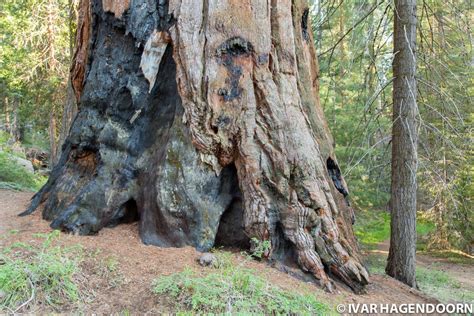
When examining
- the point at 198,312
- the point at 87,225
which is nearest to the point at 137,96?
the point at 87,225

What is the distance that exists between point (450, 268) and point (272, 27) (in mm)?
9853

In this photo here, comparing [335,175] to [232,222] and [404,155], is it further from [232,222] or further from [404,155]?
[232,222]

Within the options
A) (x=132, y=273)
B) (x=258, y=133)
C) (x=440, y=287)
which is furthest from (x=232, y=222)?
(x=440, y=287)

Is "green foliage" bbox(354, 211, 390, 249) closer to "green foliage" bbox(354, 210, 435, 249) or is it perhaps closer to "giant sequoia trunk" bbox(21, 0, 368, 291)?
"green foliage" bbox(354, 210, 435, 249)

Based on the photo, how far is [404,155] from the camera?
21.1ft

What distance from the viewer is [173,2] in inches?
204

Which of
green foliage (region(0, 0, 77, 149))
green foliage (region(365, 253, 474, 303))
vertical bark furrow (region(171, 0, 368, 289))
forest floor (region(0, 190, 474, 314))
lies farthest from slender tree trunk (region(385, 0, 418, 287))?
green foliage (region(0, 0, 77, 149))

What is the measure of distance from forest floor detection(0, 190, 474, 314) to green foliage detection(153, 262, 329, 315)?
0.47 ft

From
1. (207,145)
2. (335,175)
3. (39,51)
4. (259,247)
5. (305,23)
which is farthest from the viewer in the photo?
(39,51)

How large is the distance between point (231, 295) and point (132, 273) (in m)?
1.07

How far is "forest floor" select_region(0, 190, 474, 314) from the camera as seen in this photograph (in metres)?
3.60

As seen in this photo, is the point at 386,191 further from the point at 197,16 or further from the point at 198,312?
the point at 198,312

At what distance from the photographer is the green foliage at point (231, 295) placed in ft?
11.5

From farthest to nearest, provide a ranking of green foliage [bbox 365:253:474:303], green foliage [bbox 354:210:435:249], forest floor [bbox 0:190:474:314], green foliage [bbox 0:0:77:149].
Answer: green foliage [bbox 0:0:77:149], green foliage [bbox 354:210:435:249], green foliage [bbox 365:253:474:303], forest floor [bbox 0:190:474:314]
